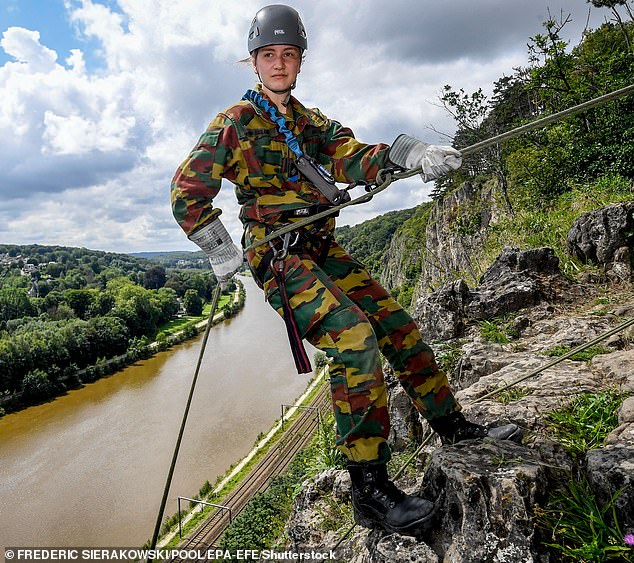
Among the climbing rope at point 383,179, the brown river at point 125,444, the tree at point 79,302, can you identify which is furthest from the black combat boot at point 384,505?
the tree at point 79,302

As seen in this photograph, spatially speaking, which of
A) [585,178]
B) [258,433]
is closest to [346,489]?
[585,178]

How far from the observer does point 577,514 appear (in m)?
1.91

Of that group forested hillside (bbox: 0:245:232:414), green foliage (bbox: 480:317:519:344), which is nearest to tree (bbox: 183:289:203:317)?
forested hillside (bbox: 0:245:232:414)

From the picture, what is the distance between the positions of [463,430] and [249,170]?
1909mm

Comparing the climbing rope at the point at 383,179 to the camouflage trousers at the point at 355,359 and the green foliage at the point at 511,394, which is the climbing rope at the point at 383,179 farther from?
the green foliage at the point at 511,394

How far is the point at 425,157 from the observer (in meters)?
2.46

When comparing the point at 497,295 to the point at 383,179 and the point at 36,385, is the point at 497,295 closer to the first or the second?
the point at 383,179

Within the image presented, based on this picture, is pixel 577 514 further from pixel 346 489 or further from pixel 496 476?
pixel 346 489

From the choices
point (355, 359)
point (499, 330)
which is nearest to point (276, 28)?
point (355, 359)

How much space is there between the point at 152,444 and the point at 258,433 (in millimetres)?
5907

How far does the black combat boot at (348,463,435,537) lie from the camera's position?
2098 millimetres

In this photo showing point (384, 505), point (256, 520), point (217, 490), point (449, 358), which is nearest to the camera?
point (384, 505)

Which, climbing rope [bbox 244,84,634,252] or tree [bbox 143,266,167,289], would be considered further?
tree [bbox 143,266,167,289]

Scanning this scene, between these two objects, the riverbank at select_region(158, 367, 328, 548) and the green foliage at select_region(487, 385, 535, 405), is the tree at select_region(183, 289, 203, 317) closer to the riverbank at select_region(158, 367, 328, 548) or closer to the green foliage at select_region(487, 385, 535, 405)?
the riverbank at select_region(158, 367, 328, 548)
